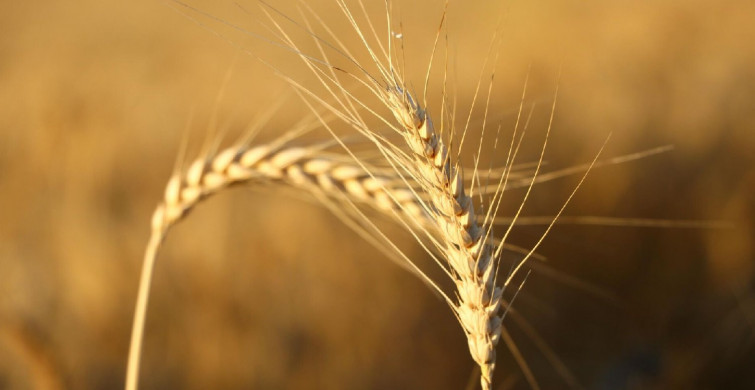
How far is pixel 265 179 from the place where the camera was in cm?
72

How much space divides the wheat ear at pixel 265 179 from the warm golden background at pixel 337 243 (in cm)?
97

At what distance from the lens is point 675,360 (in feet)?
5.71

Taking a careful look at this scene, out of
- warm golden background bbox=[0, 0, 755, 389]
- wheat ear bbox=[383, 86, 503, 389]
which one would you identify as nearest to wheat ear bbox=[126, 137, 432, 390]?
wheat ear bbox=[383, 86, 503, 389]

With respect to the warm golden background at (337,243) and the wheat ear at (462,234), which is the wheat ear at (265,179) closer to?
the wheat ear at (462,234)

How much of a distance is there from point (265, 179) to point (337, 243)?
43.3 inches

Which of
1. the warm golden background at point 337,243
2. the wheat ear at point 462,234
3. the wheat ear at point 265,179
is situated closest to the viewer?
the wheat ear at point 462,234

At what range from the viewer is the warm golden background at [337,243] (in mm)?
1697

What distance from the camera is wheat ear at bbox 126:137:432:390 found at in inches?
26.7

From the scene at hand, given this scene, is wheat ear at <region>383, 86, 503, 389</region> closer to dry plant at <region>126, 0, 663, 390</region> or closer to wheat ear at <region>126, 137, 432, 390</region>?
dry plant at <region>126, 0, 663, 390</region>

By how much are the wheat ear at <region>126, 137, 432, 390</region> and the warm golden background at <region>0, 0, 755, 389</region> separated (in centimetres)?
97

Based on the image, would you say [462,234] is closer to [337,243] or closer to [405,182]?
[405,182]

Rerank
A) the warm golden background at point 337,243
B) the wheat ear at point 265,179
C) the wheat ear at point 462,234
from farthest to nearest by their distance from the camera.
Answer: the warm golden background at point 337,243, the wheat ear at point 265,179, the wheat ear at point 462,234

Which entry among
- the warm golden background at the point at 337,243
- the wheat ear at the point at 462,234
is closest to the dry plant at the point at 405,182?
the wheat ear at the point at 462,234

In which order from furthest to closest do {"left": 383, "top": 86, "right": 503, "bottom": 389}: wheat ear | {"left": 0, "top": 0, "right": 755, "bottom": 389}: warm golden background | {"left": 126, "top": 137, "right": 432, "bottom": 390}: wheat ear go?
{"left": 0, "top": 0, "right": 755, "bottom": 389}: warm golden background → {"left": 126, "top": 137, "right": 432, "bottom": 390}: wheat ear → {"left": 383, "top": 86, "right": 503, "bottom": 389}: wheat ear
